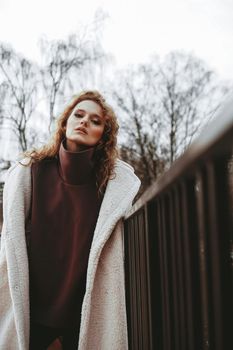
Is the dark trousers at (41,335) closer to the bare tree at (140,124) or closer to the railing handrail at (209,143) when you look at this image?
the railing handrail at (209,143)

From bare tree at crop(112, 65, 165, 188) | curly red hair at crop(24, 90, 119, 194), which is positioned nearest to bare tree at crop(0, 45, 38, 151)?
bare tree at crop(112, 65, 165, 188)

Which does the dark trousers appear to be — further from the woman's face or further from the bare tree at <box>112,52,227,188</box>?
the bare tree at <box>112,52,227,188</box>

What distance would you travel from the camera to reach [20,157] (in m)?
2.18

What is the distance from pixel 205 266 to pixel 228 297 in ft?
0.26

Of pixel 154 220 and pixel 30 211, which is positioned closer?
pixel 154 220

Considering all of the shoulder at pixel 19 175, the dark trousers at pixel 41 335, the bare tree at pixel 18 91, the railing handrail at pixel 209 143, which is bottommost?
the dark trousers at pixel 41 335

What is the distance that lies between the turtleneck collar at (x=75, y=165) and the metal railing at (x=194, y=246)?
2.84 feet

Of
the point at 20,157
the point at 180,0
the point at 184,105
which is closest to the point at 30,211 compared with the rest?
the point at 20,157

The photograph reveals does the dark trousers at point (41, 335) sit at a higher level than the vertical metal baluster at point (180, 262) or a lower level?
lower

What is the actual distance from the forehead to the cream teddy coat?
0.63 meters

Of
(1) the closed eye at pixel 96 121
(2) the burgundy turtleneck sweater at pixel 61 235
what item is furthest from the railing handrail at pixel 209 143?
(1) the closed eye at pixel 96 121

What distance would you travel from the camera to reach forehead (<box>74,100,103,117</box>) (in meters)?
2.31

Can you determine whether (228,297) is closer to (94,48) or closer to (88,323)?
(88,323)

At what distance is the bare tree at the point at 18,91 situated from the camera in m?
12.3
